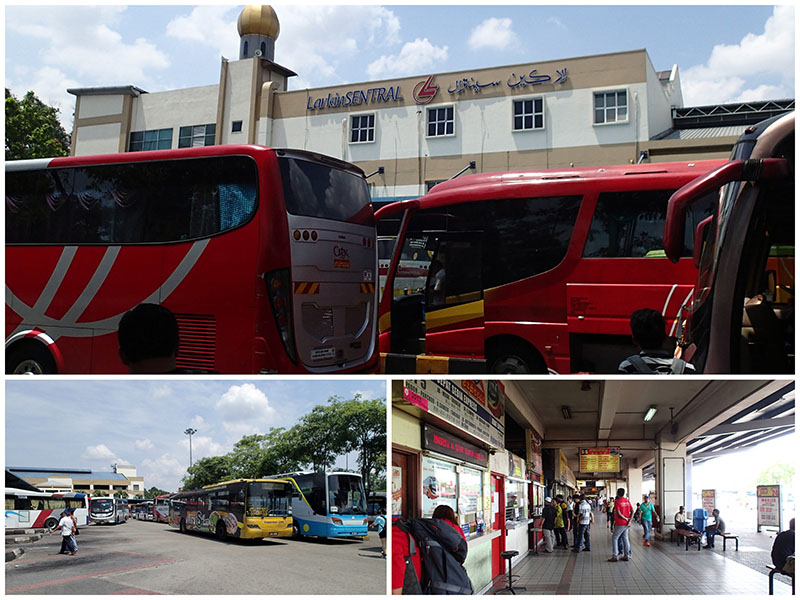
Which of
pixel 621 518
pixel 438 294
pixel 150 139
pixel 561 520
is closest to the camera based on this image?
pixel 621 518

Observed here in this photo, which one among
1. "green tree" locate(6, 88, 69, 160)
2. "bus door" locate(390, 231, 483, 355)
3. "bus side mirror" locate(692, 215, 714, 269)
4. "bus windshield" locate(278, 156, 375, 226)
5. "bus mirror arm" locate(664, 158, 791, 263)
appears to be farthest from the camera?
"green tree" locate(6, 88, 69, 160)

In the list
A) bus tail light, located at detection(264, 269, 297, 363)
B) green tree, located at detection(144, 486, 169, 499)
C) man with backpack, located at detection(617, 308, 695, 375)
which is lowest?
green tree, located at detection(144, 486, 169, 499)

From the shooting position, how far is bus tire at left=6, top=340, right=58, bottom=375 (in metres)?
7.79

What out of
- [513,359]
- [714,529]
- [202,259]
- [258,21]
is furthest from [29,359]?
[258,21]

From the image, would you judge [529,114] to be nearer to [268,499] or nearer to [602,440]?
[602,440]

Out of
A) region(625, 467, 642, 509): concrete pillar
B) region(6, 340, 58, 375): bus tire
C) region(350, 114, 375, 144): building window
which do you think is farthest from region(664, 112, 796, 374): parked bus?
region(350, 114, 375, 144): building window

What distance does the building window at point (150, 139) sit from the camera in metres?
27.4

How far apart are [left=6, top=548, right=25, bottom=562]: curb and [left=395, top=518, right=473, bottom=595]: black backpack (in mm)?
2179

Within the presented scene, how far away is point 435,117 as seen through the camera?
79.4 ft

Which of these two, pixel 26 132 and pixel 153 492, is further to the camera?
pixel 26 132

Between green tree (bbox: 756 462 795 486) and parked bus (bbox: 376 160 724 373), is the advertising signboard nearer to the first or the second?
green tree (bbox: 756 462 795 486)

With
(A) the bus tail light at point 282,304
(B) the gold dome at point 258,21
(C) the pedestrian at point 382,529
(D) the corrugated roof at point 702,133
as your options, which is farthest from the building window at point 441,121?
(C) the pedestrian at point 382,529

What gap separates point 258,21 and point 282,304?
2379 cm

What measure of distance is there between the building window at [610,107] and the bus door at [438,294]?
15541mm
